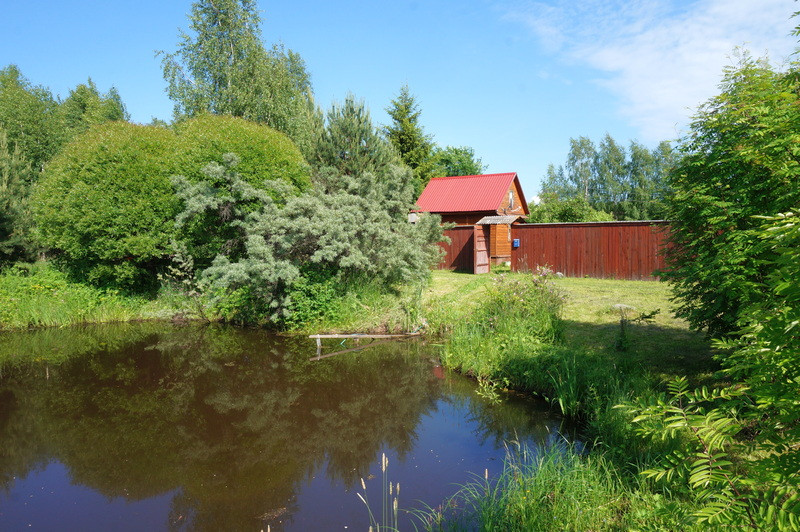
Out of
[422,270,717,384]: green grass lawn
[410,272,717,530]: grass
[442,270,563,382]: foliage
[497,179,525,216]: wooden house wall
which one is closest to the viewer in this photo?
[410,272,717,530]: grass

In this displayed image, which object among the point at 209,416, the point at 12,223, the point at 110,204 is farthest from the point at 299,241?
the point at 12,223

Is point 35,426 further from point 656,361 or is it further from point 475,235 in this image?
point 475,235

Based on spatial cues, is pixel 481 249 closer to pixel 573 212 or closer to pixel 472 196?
pixel 472 196

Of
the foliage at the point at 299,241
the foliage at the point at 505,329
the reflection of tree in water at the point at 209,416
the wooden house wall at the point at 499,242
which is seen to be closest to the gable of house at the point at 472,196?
the wooden house wall at the point at 499,242

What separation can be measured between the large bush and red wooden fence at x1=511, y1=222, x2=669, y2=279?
28.0 ft

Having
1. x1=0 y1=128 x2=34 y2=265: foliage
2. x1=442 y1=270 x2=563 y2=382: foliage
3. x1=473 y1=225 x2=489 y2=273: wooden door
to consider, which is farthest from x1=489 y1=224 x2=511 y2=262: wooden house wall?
x1=0 y1=128 x2=34 y2=265: foliage

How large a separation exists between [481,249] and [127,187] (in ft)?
36.5

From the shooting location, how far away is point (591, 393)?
5434 mm

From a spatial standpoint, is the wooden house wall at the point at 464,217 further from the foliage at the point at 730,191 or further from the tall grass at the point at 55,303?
the foliage at the point at 730,191

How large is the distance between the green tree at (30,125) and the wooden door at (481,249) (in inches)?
959

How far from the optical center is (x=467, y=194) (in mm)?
23062

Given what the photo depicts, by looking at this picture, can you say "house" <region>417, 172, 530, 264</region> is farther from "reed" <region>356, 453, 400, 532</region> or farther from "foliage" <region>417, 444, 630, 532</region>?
"foliage" <region>417, 444, 630, 532</region>

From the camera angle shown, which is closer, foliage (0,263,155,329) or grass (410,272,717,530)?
grass (410,272,717,530)

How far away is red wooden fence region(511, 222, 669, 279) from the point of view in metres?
14.0
